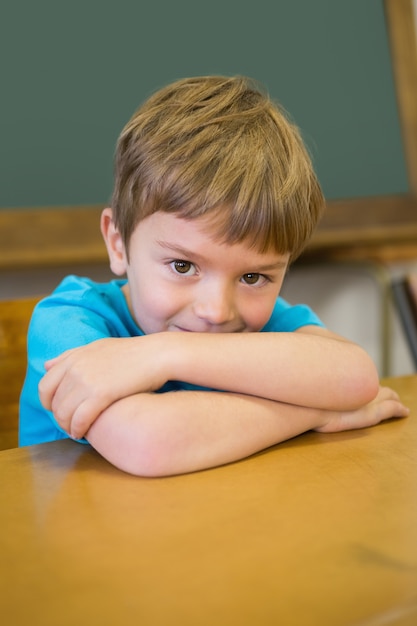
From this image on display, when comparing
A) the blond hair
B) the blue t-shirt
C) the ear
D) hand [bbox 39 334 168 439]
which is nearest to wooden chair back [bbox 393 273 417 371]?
the blue t-shirt

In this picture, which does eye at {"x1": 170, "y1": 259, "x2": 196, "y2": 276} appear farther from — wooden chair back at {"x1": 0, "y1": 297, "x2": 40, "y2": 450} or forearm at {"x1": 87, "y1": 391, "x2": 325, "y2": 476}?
wooden chair back at {"x1": 0, "y1": 297, "x2": 40, "y2": 450}

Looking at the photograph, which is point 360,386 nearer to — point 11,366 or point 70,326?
point 70,326

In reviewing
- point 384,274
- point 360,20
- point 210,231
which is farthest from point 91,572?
point 360,20

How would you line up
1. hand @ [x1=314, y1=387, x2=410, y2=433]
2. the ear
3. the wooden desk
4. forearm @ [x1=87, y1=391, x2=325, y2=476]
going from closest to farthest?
the wooden desk → forearm @ [x1=87, y1=391, x2=325, y2=476] → hand @ [x1=314, y1=387, x2=410, y2=433] → the ear

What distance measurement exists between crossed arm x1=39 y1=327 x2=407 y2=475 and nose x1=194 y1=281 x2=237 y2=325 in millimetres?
51

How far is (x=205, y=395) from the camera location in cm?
65

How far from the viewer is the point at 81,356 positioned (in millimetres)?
661

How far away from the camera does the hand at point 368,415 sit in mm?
718

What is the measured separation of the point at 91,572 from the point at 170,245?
40 centimetres

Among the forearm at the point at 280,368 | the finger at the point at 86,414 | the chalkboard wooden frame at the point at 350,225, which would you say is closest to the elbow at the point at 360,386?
the forearm at the point at 280,368

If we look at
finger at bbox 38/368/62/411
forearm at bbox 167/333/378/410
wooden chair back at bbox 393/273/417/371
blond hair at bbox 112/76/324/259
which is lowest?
wooden chair back at bbox 393/273/417/371

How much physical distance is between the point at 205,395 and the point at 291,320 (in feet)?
1.00

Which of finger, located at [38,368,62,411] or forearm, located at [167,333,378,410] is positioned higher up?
finger, located at [38,368,62,411]

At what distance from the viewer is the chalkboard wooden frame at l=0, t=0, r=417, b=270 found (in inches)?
59.7
